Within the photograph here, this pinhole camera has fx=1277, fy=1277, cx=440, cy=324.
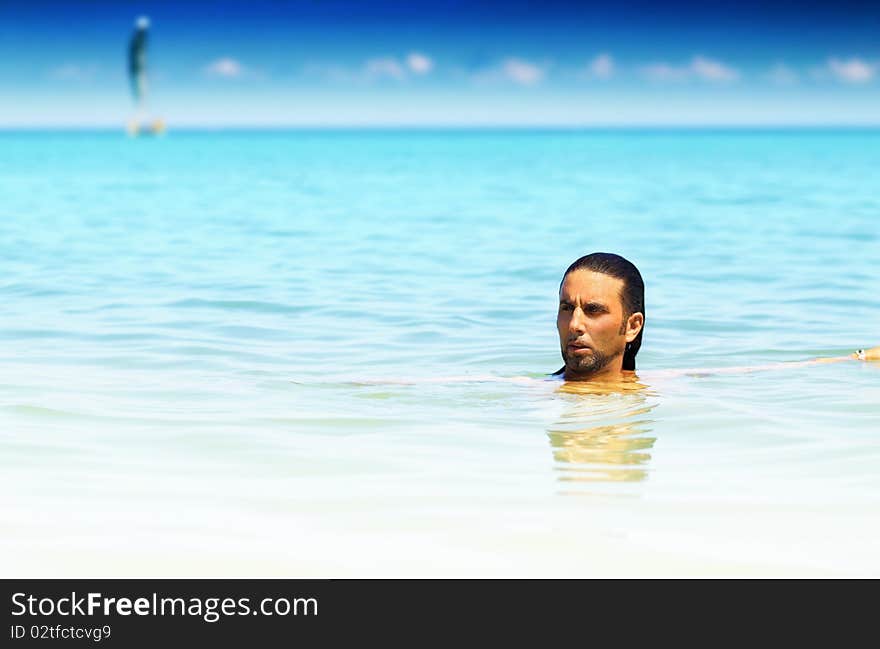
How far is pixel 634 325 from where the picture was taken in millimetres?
7598

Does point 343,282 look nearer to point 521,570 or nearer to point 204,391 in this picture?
point 204,391

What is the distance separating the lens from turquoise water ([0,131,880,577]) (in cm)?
473

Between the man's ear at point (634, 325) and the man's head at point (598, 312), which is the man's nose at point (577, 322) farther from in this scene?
the man's ear at point (634, 325)

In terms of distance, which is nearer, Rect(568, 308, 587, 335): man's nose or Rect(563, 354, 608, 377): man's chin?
Rect(568, 308, 587, 335): man's nose

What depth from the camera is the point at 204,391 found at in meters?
7.95

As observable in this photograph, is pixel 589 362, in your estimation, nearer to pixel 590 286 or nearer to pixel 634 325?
pixel 634 325

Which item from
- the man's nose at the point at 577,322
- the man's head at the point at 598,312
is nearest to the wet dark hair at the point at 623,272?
the man's head at the point at 598,312

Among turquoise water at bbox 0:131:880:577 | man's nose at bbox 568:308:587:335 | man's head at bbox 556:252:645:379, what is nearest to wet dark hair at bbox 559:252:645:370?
man's head at bbox 556:252:645:379

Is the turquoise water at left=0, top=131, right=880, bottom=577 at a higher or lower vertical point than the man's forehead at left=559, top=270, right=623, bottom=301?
lower

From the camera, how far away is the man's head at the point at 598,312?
7.37 meters

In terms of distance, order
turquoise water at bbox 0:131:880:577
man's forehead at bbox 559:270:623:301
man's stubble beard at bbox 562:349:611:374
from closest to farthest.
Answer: turquoise water at bbox 0:131:880:577 < man's forehead at bbox 559:270:623:301 < man's stubble beard at bbox 562:349:611:374

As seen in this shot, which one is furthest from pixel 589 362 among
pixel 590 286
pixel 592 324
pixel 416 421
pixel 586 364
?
pixel 416 421

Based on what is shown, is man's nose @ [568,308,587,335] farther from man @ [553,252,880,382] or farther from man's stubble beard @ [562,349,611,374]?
man's stubble beard @ [562,349,611,374]

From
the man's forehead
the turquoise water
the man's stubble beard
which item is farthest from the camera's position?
the man's stubble beard
